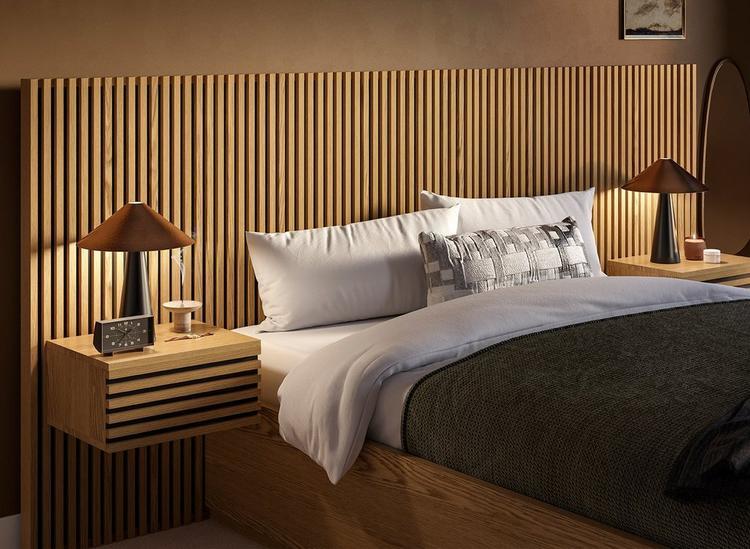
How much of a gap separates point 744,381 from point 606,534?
0.58 metres

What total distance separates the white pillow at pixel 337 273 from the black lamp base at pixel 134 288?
1.52 ft

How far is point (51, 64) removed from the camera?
11.0 ft

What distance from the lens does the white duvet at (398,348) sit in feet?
9.44

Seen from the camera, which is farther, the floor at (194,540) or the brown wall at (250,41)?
the floor at (194,540)

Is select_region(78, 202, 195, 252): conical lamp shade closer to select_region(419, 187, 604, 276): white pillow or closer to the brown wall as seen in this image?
the brown wall

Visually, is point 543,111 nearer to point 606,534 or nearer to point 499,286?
point 499,286

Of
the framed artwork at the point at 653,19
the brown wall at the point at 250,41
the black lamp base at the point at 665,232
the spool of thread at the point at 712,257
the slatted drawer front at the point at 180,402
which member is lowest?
the slatted drawer front at the point at 180,402

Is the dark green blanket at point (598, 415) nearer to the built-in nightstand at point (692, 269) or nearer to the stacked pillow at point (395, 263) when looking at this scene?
the stacked pillow at point (395, 263)

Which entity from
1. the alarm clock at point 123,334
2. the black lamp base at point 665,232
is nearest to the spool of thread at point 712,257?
the black lamp base at point 665,232

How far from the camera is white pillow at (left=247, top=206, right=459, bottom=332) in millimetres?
3648

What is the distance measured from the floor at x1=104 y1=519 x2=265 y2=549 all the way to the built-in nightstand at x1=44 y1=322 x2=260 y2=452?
0.45 m

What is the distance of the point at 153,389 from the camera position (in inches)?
123

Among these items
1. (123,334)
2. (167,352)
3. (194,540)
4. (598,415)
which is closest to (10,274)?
(123,334)

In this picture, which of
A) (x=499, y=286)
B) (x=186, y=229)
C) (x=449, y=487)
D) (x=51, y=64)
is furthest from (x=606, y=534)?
(x=51, y=64)
